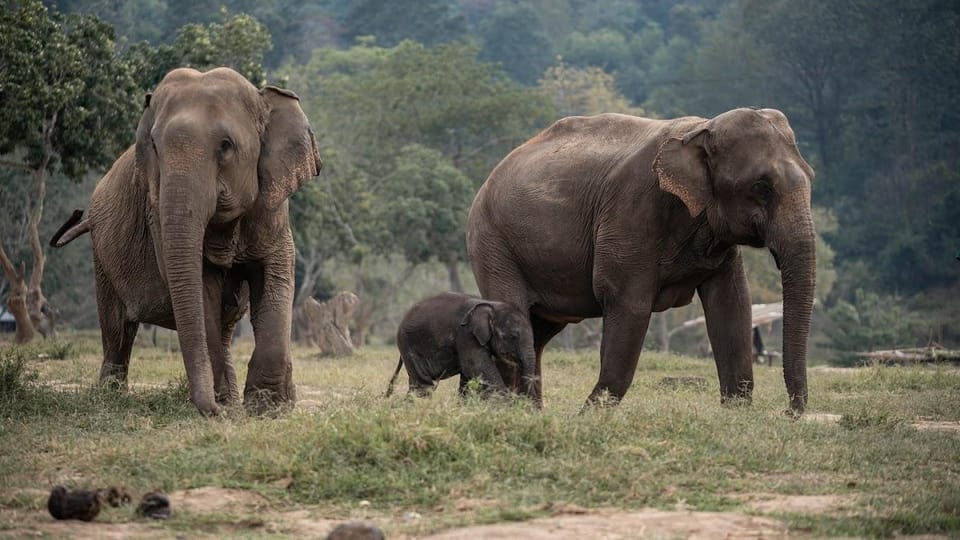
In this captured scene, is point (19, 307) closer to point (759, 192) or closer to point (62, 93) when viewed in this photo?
point (62, 93)

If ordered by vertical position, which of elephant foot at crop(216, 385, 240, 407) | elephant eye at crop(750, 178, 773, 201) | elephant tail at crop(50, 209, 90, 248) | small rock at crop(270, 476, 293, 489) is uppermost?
elephant eye at crop(750, 178, 773, 201)

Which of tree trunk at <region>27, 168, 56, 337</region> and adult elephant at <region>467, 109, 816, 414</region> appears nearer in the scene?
adult elephant at <region>467, 109, 816, 414</region>

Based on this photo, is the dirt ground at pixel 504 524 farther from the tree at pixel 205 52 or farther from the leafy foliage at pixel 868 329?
the leafy foliage at pixel 868 329

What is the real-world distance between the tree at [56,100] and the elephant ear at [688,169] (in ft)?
32.6

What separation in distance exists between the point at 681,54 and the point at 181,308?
223 feet

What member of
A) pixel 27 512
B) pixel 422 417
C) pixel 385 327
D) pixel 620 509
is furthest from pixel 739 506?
pixel 385 327

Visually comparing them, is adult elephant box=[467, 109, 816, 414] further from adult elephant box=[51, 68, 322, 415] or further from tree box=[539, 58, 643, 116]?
tree box=[539, 58, 643, 116]

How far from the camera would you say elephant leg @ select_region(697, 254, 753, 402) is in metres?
11.3

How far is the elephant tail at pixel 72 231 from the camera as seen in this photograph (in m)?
12.9

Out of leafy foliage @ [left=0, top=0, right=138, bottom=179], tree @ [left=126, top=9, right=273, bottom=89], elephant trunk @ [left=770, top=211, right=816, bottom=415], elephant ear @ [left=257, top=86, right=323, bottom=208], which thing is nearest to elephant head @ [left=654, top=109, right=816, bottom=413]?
elephant trunk @ [left=770, top=211, right=816, bottom=415]

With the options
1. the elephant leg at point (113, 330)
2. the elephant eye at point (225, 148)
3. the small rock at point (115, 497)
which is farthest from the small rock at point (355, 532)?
the elephant leg at point (113, 330)

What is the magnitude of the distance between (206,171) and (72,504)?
3413mm

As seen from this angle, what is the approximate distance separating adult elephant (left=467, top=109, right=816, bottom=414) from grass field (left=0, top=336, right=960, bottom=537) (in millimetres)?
827

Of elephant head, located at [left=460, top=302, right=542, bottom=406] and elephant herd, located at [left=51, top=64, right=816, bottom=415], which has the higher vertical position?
elephant herd, located at [left=51, top=64, right=816, bottom=415]
